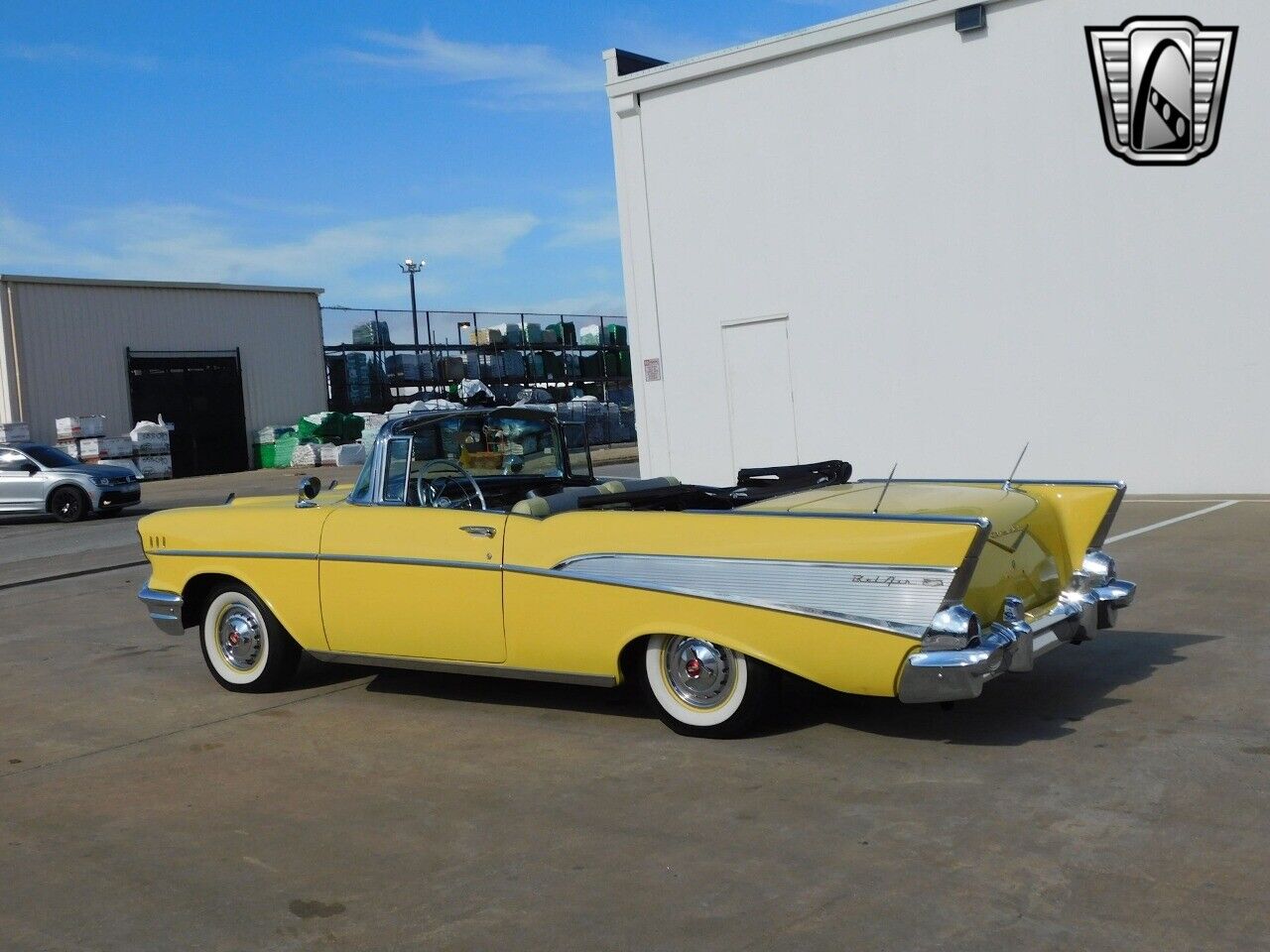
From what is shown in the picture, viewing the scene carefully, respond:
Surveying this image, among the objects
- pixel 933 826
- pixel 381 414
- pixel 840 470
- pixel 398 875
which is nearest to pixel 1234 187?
pixel 840 470

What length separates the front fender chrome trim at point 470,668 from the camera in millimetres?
5711

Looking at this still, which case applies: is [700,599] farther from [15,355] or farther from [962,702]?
[15,355]

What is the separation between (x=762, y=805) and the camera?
4.61m

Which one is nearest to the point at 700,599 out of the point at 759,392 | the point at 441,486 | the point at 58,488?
the point at 441,486

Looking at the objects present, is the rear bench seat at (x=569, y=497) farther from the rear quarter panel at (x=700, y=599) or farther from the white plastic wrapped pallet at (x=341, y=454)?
the white plastic wrapped pallet at (x=341, y=454)

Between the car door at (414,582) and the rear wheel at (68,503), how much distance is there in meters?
16.2

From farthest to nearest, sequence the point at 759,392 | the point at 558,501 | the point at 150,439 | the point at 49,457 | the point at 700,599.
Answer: the point at 150,439 → the point at 49,457 → the point at 759,392 → the point at 558,501 → the point at 700,599

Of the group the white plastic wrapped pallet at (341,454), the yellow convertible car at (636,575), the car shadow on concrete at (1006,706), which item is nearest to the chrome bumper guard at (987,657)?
the yellow convertible car at (636,575)

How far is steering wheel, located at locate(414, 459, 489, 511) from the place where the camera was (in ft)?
20.9

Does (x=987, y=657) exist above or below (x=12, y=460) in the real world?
below

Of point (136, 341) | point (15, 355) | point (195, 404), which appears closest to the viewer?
point (15, 355)

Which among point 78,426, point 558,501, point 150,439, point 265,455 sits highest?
point 78,426

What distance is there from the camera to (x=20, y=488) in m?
21.1

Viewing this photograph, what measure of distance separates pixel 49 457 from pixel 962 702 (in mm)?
19365
